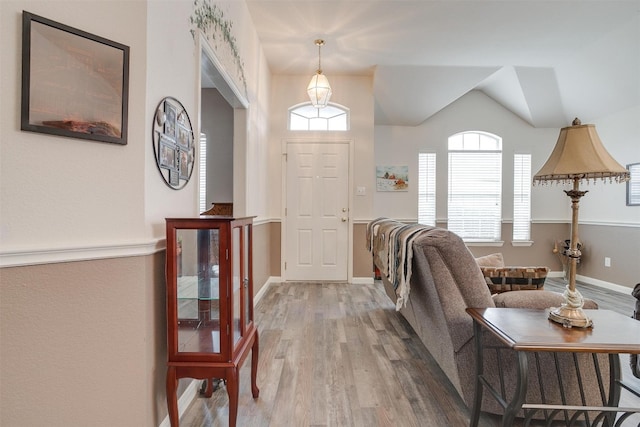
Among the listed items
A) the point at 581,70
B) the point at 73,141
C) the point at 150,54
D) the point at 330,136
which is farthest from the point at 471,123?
the point at 73,141

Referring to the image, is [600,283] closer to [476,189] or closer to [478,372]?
[476,189]

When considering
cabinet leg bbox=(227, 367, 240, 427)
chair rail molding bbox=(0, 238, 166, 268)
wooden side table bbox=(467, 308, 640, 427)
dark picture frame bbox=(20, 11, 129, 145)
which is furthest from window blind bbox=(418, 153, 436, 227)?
dark picture frame bbox=(20, 11, 129, 145)

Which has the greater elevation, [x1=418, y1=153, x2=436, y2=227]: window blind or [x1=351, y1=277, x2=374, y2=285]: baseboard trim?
[x1=418, y1=153, x2=436, y2=227]: window blind

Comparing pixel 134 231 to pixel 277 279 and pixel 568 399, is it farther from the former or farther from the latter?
pixel 277 279

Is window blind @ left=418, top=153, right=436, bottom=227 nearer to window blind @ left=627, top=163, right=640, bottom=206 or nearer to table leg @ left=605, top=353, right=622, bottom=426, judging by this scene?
window blind @ left=627, top=163, right=640, bottom=206

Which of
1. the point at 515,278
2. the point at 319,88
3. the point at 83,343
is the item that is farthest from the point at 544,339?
the point at 319,88

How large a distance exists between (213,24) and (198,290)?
1.80 metres

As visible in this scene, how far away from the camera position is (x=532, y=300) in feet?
5.24

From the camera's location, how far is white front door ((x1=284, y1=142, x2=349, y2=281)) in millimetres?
4566

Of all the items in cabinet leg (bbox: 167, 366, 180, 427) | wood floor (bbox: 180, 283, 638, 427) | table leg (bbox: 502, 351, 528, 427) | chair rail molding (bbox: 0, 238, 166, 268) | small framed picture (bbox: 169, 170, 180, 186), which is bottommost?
wood floor (bbox: 180, 283, 638, 427)

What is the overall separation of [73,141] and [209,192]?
3.72m

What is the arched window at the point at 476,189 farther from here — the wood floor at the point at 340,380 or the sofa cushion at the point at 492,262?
the sofa cushion at the point at 492,262

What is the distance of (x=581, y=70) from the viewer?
4.16 metres

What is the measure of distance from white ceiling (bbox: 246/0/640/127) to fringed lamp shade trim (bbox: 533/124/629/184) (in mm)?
2344
